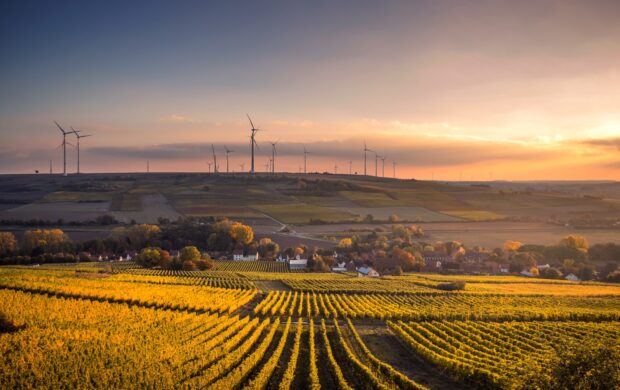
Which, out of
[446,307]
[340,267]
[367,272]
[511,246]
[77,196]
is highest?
[77,196]

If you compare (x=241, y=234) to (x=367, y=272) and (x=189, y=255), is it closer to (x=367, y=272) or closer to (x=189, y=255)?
(x=189, y=255)

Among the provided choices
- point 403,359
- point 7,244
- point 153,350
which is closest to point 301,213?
point 7,244

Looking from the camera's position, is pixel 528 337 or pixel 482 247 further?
pixel 482 247

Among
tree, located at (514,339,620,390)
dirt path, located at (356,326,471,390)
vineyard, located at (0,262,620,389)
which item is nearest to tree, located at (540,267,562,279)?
vineyard, located at (0,262,620,389)

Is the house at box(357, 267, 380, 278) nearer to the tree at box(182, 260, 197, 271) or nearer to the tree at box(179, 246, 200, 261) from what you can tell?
the tree at box(182, 260, 197, 271)

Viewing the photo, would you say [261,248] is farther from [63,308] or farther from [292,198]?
[63,308]

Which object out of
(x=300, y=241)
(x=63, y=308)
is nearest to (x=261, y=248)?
(x=300, y=241)
